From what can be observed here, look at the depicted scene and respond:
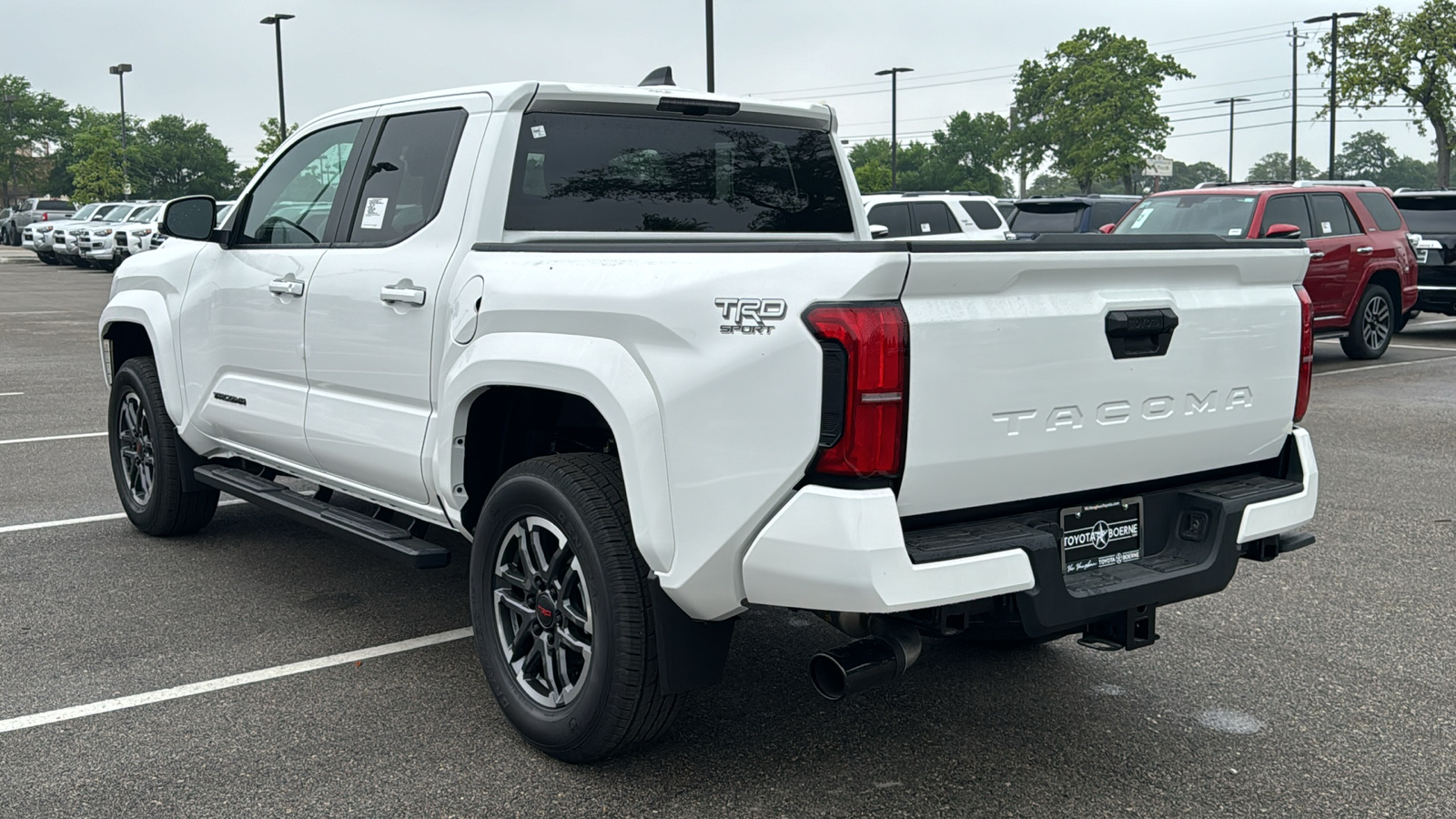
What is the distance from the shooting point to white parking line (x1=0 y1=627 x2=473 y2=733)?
4.11 m

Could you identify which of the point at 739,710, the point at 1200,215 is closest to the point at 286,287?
the point at 739,710

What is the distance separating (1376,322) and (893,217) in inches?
275

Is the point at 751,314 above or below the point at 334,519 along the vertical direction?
above

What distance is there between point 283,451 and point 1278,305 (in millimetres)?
3712

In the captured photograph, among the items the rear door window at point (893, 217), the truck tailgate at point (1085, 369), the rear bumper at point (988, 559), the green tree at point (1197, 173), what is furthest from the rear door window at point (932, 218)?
the green tree at point (1197, 173)

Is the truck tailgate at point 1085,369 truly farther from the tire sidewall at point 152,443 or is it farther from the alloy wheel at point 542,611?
the tire sidewall at point 152,443

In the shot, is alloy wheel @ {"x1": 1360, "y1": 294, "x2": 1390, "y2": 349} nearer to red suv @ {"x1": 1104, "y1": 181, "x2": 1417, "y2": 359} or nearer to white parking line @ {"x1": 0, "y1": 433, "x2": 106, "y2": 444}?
red suv @ {"x1": 1104, "y1": 181, "x2": 1417, "y2": 359}

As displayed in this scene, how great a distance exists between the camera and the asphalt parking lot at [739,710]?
3557mm

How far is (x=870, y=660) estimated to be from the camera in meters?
3.21

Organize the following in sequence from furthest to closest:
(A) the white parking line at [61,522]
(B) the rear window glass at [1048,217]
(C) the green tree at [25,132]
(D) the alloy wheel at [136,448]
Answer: (C) the green tree at [25,132], (B) the rear window glass at [1048,217], (A) the white parking line at [61,522], (D) the alloy wheel at [136,448]

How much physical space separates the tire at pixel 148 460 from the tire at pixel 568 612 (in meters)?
2.81

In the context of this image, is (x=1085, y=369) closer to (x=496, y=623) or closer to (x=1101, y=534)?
(x=1101, y=534)

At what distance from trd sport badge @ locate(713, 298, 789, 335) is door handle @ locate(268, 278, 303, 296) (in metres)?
2.37

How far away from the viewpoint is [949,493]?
3.18m
